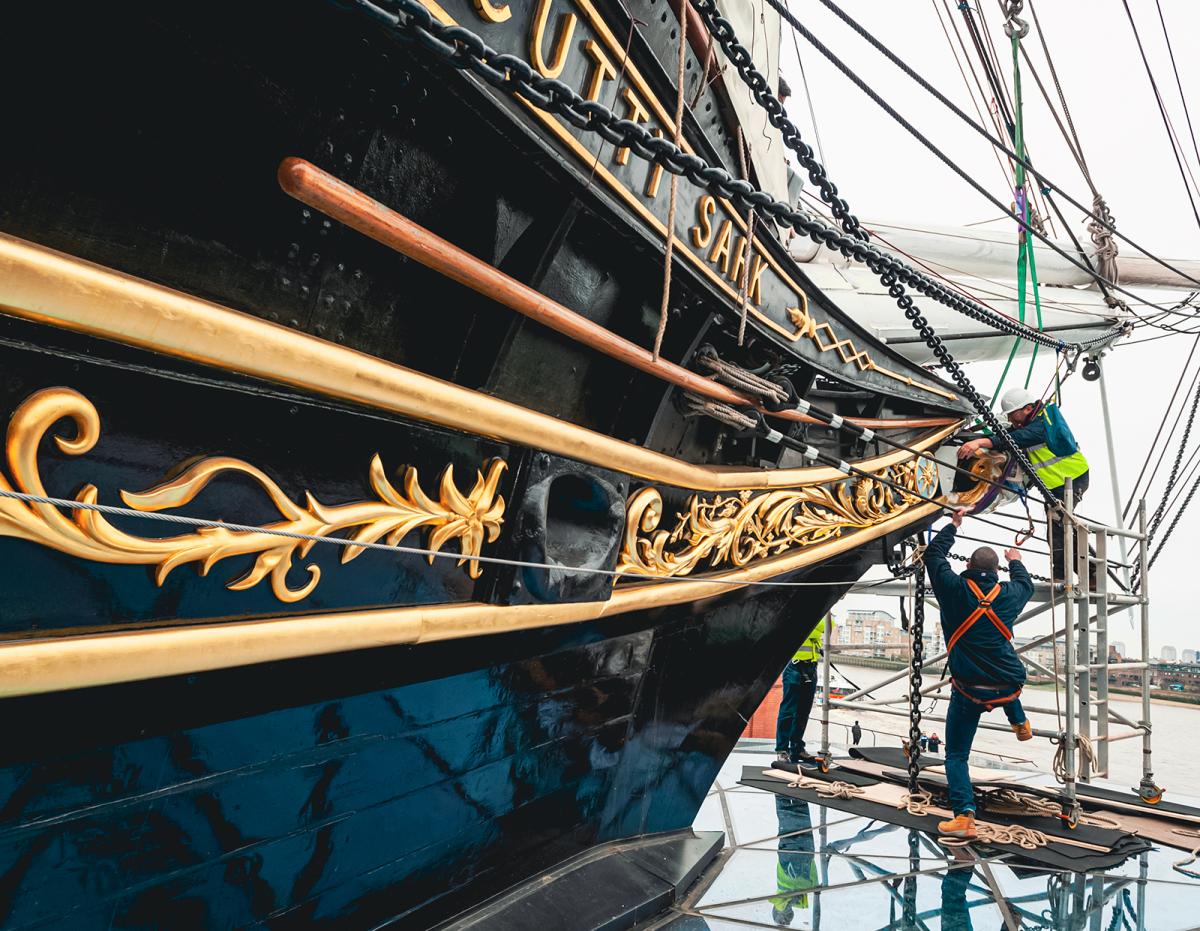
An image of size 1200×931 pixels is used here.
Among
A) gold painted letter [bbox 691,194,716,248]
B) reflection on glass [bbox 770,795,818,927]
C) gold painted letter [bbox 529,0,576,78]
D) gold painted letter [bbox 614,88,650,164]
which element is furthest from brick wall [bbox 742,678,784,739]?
gold painted letter [bbox 529,0,576,78]

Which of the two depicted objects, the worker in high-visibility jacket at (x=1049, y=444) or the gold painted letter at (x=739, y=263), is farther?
the worker in high-visibility jacket at (x=1049, y=444)

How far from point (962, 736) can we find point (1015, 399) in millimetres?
1908

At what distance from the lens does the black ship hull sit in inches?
38.7

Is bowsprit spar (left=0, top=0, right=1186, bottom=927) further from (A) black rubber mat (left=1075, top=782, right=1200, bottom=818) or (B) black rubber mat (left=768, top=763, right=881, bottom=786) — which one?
(A) black rubber mat (left=1075, top=782, right=1200, bottom=818)

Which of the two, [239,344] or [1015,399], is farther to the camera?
[1015,399]

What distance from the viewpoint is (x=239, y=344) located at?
3.51 ft

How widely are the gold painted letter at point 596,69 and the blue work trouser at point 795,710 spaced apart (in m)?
4.86

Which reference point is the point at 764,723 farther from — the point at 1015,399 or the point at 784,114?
the point at 784,114

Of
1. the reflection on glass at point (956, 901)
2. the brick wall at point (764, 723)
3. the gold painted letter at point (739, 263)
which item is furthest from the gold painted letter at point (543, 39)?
the brick wall at point (764, 723)

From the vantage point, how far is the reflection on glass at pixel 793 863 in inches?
106

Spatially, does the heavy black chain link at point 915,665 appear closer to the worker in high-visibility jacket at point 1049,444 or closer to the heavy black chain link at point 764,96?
the worker in high-visibility jacket at point 1049,444

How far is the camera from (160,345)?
3.28 ft

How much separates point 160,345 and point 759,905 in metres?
2.65

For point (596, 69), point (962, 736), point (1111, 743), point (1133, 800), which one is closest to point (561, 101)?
point (596, 69)
